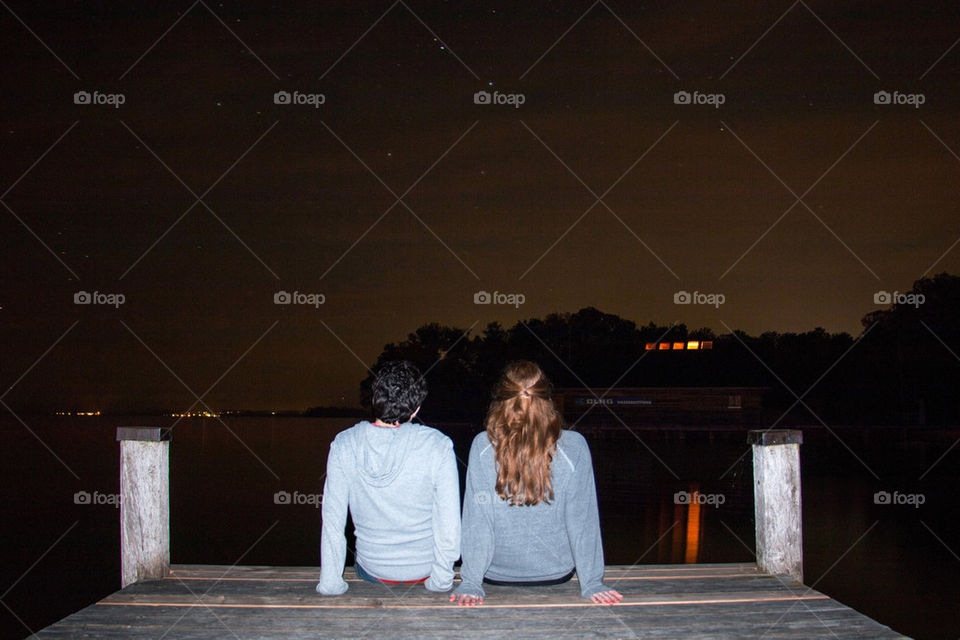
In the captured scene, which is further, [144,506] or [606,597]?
[144,506]

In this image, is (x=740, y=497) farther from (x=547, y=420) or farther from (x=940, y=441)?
(x=547, y=420)

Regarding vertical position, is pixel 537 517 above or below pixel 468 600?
above

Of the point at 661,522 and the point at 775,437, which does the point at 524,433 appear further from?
the point at 661,522

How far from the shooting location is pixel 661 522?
24.8 metres

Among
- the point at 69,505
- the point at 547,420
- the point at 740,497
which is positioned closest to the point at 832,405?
the point at 740,497

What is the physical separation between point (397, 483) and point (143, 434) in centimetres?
213

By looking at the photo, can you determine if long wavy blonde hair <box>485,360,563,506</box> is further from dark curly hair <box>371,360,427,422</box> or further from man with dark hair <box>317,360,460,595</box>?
dark curly hair <box>371,360,427,422</box>

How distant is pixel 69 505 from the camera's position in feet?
107

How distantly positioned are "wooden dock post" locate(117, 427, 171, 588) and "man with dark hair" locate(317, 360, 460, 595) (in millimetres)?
1607

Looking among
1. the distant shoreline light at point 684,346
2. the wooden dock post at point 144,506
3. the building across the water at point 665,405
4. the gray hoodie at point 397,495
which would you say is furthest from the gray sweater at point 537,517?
the distant shoreline light at point 684,346

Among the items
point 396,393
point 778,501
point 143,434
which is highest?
point 396,393

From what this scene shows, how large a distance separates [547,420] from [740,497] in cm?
2976

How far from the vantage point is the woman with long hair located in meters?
4.16

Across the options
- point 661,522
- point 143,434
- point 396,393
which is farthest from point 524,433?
point 661,522
